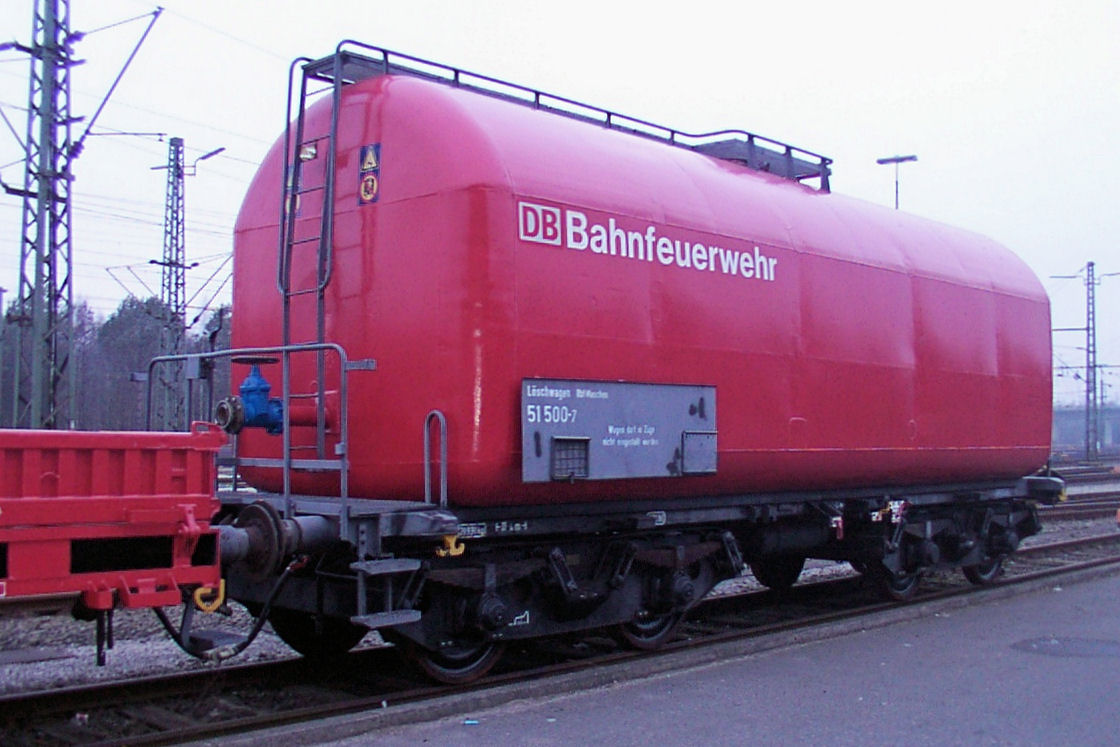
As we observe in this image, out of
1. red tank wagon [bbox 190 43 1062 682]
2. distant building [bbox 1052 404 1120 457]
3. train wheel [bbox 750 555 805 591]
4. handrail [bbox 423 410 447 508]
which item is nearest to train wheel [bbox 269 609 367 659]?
red tank wagon [bbox 190 43 1062 682]

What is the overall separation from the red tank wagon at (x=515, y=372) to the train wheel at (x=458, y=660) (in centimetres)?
2

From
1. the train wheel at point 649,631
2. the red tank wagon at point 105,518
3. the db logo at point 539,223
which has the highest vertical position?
the db logo at point 539,223

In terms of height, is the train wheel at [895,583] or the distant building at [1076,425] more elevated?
the distant building at [1076,425]

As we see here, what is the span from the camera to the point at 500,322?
7.25 meters

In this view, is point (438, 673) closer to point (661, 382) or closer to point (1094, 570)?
point (661, 382)

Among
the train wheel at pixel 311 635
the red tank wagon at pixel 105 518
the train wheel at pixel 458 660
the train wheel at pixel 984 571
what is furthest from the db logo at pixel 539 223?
the train wheel at pixel 984 571

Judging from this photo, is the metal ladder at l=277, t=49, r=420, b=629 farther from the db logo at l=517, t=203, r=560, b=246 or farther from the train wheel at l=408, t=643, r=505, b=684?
the db logo at l=517, t=203, r=560, b=246

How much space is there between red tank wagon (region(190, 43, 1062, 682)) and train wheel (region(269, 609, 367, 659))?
22 millimetres

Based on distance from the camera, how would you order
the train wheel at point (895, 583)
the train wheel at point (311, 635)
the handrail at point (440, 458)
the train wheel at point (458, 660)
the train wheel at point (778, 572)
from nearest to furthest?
the handrail at point (440, 458) < the train wheel at point (458, 660) < the train wheel at point (311, 635) < the train wheel at point (895, 583) < the train wheel at point (778, 572)

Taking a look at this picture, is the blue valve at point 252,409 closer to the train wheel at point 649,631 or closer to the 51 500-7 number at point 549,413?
the 51 500-7 number at point 549,413

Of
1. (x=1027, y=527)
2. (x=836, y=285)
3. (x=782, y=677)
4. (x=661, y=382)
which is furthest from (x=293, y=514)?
(x=1027, y=527)

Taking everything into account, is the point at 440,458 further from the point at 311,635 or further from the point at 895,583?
the point at 895,583

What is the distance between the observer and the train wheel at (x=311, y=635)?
331 inches

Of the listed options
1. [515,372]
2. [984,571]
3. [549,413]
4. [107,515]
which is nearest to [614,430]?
[549,413]
